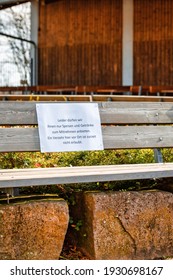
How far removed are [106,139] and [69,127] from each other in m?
0.31

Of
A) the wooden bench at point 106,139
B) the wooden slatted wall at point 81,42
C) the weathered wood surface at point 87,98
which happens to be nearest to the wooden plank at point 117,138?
the wooden bench at point 106,139

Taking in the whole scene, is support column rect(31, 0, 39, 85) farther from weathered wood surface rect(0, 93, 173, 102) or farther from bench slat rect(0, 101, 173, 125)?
bench slat rect(0, 101, 173, 125)

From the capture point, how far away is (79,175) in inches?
137

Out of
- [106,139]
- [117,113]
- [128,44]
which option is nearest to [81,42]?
[128,44]

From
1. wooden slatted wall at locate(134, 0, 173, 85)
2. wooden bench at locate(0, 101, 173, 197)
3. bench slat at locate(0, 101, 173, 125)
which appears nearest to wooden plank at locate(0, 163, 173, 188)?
wooden bench at locate(0, 101, 173, 197)

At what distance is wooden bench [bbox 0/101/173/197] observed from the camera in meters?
3.48

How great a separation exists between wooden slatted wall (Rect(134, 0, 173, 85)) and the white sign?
12400 mm

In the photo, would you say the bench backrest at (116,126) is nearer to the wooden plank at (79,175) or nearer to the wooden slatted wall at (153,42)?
the wooden plank at (79,175)

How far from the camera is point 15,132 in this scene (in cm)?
404

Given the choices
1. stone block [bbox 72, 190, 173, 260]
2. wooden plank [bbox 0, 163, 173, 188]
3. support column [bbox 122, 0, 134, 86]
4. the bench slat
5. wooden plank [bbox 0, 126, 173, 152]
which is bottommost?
stone block [bbox 72, 190, 173, 260]

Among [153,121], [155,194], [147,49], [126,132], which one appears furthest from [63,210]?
[147,49]

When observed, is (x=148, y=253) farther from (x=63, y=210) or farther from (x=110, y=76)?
(x=110, y=76)

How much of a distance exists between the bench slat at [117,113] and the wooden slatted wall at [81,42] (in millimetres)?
12317

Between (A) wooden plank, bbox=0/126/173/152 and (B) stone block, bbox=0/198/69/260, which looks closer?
(B) stone block, bbox=0/198/69/260
